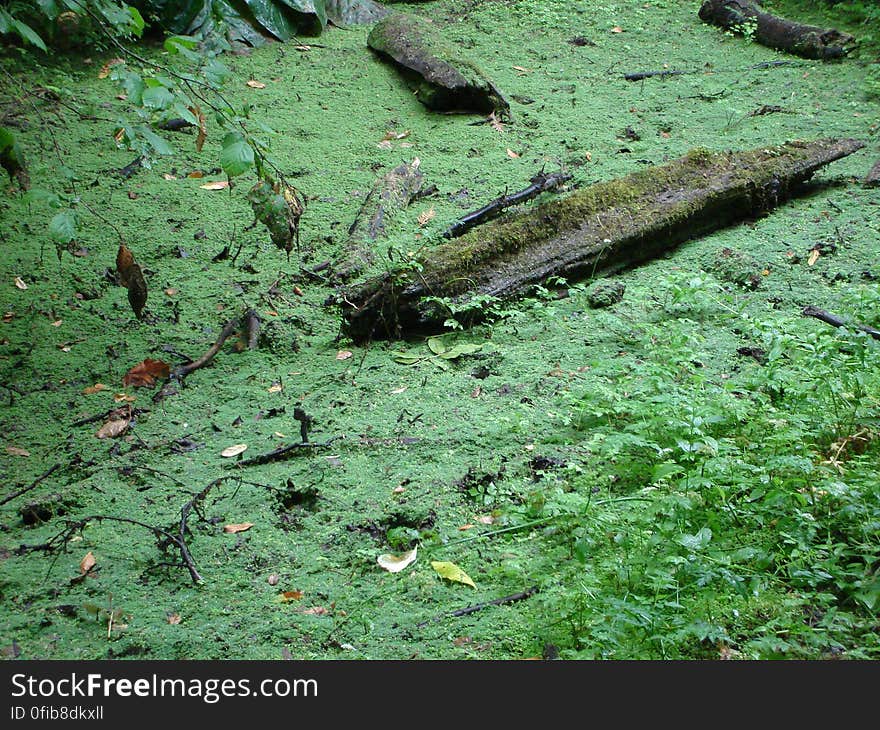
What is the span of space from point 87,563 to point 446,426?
1.30m

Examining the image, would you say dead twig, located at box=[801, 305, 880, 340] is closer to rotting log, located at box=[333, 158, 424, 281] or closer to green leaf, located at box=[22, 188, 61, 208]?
rotting log, located at box=[333, 158, 424, 281]

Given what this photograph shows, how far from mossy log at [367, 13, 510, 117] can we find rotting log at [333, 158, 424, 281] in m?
1.04

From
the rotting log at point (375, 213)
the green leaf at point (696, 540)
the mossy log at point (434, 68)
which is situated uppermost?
the mossy log at point (434, 68)

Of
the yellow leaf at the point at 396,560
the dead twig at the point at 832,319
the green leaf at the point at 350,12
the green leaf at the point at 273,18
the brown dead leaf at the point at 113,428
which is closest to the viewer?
the yellow leaf at the point at 396,560

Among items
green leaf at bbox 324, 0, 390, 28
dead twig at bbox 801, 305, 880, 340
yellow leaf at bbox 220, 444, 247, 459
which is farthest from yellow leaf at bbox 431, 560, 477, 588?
green leaf at bbox 324, 0, 390, 28

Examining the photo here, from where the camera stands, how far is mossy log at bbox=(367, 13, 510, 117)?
18.6 feet

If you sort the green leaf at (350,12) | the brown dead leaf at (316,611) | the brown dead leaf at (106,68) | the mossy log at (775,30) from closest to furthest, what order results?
the brown dead leaf at (316,611) < the brown dead leaf at (106,68) < the mossy log at (775,30) < the green leaf at (350,12)

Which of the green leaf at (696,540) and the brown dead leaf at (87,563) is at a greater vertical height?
the green leaf at (696,540)

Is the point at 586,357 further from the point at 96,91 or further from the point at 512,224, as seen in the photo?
the point at 96,91

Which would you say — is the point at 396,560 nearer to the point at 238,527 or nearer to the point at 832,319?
the point at 238,527

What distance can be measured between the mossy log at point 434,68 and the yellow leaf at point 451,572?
413 cm

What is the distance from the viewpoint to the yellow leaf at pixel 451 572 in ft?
7.47

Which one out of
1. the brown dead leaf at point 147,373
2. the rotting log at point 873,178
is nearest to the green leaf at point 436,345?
the brown dead leaf at point 147,373

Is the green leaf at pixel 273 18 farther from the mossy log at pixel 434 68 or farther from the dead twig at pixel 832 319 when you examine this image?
the dead twig at pixel 832 319
